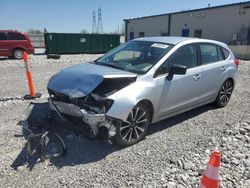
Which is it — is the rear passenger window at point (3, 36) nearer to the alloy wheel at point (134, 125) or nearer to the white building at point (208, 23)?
the alloy wheel at point (134, 125)

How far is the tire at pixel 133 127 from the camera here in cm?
387

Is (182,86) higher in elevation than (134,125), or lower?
higher

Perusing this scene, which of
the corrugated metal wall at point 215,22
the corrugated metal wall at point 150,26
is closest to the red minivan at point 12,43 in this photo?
the corrugated metal wall at point 215,22

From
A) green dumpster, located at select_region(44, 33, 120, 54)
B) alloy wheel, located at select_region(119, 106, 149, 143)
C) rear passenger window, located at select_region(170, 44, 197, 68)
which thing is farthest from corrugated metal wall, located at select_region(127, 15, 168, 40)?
alloy wheel, located at select_region(119, 106, 149, 143)

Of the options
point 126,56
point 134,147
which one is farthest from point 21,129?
point 126,56

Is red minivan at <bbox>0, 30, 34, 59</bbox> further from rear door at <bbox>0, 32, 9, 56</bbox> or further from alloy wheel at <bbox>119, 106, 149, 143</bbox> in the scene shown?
alloy wheel at <bbox>119, 106, 149, 143</bbox>

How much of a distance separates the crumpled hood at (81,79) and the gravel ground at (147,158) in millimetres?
933

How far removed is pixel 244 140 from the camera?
4.45 m

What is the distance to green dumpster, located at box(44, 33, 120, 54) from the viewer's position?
67.4 feet

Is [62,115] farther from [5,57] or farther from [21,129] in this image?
[5,57]

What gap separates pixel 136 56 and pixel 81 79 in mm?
1481

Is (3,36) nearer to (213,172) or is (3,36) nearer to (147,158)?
(147,158)

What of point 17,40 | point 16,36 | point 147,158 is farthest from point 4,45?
point 147,158

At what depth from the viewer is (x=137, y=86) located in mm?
3906
